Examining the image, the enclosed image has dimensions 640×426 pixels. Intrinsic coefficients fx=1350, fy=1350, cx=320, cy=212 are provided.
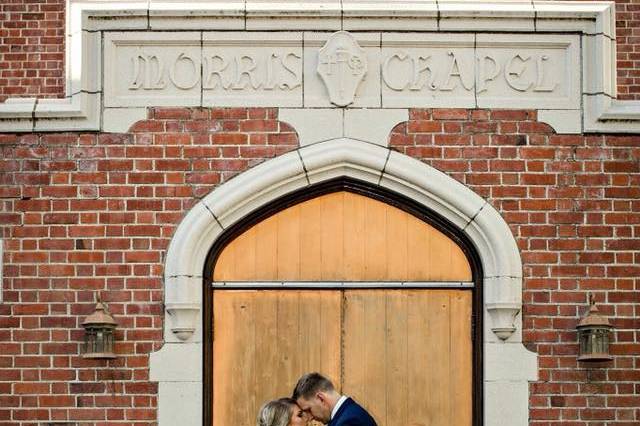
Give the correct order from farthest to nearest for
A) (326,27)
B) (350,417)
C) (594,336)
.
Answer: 1. (326,27)
2. (594,336)
3. (350,417)

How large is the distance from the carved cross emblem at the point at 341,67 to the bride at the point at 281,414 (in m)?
2.38

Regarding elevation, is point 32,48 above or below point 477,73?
above

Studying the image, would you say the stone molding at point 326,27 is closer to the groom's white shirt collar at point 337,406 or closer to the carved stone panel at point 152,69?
the carved stone panel at point 152,69

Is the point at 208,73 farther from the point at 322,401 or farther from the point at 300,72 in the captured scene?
the point at 322,401

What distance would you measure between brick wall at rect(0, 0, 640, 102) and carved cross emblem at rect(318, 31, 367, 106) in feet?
6.18

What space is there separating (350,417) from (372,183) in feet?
6.94

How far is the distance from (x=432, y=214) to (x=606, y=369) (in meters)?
1.61

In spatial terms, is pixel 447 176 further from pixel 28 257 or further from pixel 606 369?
pixel 28 257

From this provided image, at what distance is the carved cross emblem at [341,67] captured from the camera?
945 cm

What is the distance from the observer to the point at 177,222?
370 inches

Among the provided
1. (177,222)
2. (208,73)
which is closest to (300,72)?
(208,73)

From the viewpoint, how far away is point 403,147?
947 cm

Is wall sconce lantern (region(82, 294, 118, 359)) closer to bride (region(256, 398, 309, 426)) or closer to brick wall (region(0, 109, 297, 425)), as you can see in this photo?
brick wall (region(0, 109, 297, 425))

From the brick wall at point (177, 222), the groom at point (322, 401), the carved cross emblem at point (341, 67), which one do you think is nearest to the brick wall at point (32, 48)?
the brick wall at point (177, 222)
